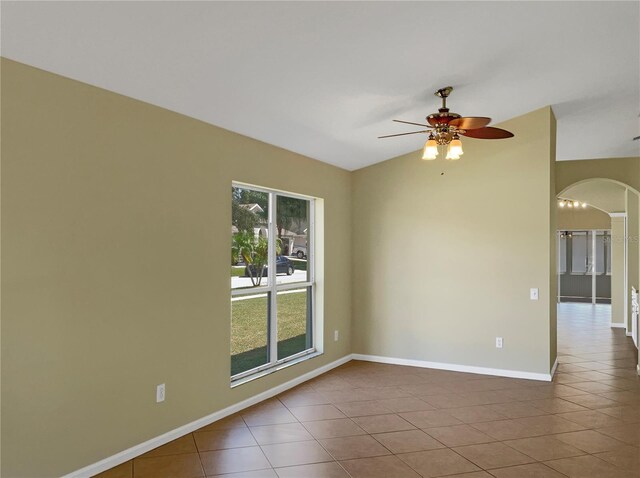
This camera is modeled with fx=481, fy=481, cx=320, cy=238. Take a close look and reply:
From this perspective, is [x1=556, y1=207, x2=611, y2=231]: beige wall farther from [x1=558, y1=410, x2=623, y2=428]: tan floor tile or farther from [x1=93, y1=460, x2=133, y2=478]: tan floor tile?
[x1=93, y1=460, x2=133, y2=478]: tan floor tile

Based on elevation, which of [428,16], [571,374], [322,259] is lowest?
[571,374]

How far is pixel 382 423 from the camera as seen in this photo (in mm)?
4020

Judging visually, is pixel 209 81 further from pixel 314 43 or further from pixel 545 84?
pixel 545 84

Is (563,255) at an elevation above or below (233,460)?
above

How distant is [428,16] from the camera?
286 centimetres

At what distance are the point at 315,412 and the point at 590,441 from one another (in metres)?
2.18

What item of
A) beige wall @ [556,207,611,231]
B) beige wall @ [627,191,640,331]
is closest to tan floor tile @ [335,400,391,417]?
beige wall @ [627,191,640,331]

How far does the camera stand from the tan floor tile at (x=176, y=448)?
132 inches

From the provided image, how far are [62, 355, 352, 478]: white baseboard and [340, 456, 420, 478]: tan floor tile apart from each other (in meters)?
1.25

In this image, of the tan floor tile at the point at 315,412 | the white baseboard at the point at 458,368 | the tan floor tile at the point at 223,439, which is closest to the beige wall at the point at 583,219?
the white baseboard at the point at 458,368

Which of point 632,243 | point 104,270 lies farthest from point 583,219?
point 104,270

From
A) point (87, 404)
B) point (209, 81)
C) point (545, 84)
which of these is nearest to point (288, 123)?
point (209, 81)

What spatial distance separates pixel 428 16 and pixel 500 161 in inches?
120

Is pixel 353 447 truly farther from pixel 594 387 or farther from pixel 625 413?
pixel 594 387
